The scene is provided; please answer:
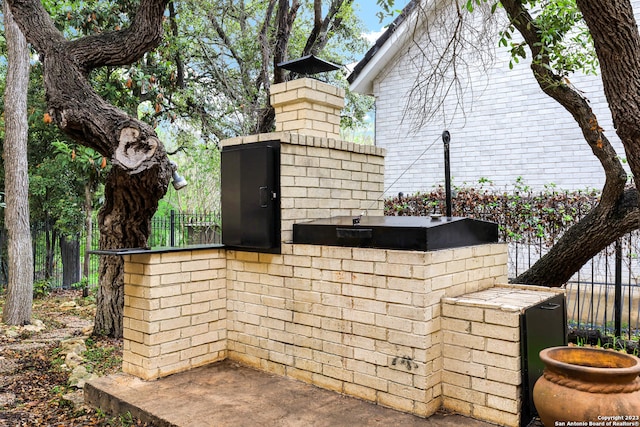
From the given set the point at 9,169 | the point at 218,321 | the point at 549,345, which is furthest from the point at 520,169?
the point at 9,169

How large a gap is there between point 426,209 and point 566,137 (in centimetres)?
275

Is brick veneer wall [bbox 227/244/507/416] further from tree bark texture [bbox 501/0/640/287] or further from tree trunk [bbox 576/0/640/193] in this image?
tree bark texture [bbox 501/0/640/287]

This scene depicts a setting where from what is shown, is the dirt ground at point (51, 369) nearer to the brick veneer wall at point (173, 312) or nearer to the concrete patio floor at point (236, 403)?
the concrete patio floor at point (236, 403)

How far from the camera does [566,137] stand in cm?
750

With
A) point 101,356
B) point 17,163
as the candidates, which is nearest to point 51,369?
point 101,356

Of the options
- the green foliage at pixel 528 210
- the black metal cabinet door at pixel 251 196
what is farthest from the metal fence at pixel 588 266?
the black metal cabinet door at pixel 251 196

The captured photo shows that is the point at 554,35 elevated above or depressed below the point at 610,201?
above

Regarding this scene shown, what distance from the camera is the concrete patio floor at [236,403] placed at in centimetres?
286

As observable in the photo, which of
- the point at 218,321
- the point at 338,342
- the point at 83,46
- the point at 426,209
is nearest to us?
the point at 338,342

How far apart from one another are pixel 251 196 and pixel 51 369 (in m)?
2.69

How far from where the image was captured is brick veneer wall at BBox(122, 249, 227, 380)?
3.57m

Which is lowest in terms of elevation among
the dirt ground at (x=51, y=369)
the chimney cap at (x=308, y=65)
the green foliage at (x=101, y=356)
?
the dirt ground at (x=51, y=369)

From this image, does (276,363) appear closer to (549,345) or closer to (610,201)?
(549,345)

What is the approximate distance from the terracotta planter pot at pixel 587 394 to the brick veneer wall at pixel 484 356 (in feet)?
0.65
